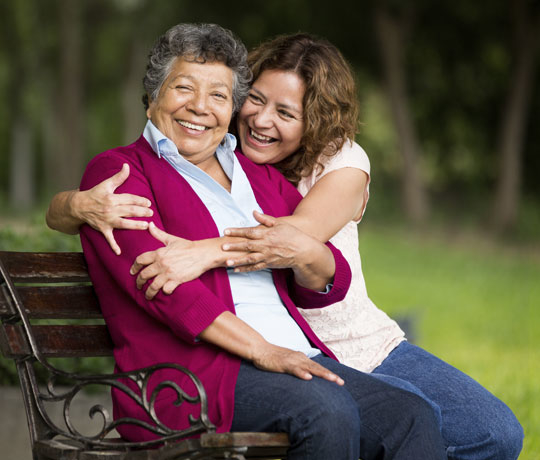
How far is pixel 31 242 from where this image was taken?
5.44m

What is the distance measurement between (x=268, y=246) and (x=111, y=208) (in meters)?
0.57

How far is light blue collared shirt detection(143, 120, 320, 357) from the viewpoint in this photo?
10.7 ft

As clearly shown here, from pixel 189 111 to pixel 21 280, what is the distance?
924 millimetres

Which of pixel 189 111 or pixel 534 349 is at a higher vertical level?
pixel 189 111

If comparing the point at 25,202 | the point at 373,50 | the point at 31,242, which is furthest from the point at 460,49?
the point at 31,242

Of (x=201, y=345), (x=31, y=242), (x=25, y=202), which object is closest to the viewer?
(x=201, y=345)

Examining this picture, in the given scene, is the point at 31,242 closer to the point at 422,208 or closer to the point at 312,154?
the point at 312,154

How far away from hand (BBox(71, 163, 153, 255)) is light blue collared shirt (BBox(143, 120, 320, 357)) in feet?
0.80

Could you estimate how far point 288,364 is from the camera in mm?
3035

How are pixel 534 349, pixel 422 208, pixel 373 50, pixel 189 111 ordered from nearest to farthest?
pixel 189 111 → pixel 534 349 → pixel 422 208 → pixel 373 50

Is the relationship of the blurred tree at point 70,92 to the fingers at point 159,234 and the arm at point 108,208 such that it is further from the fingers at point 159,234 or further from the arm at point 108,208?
the fingers at point 159,234

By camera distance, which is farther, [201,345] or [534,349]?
[534,349]

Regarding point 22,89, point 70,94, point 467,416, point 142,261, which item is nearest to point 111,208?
point 142,261

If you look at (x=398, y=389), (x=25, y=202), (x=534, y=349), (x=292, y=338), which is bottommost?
(x=534, y=349)
